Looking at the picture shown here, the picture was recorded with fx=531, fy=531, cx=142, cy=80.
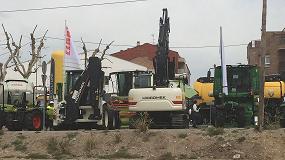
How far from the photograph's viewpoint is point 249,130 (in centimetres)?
1931

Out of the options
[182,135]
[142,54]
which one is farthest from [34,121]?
[142,54]

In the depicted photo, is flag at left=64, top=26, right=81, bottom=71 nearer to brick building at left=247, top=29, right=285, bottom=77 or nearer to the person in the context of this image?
the person

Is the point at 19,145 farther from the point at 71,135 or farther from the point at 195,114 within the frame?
the point at 195,114

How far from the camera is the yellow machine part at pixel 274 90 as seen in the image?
28.8 metres

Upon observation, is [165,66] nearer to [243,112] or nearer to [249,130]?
[243,112]

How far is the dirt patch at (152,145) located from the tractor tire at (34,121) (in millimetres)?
5516

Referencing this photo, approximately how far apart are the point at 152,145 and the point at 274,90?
12.5 meters

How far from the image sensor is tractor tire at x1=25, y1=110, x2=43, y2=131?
25.8 m

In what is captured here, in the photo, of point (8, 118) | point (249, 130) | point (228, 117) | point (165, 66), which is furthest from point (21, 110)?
point (249, 130)

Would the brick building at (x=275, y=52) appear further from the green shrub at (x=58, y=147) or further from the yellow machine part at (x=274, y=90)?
the green shrub at (x=58, y=147)

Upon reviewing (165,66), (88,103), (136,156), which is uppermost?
(165,66)

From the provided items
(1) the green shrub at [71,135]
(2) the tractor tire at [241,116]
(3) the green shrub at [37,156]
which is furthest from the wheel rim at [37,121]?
(2) the tractor tire at [241,116]

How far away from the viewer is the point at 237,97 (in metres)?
25.1

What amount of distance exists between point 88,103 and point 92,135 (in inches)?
176
